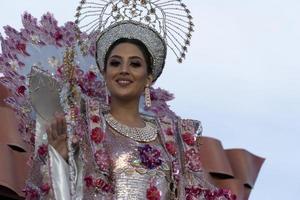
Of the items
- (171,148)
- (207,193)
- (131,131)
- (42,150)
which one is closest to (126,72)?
(131,131)

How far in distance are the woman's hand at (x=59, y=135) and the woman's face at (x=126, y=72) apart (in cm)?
36

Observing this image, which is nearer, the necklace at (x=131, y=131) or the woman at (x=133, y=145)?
the woman at (x=133, y=145)

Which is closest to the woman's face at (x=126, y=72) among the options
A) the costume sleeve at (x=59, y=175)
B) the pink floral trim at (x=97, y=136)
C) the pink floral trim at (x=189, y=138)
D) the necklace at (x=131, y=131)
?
the necklace at (x=131, y=131)

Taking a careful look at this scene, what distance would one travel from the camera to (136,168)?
19.8 feet

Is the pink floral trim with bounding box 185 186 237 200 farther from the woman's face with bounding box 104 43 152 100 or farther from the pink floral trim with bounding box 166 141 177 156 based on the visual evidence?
the woman's face with bounding box 104 43 152 100

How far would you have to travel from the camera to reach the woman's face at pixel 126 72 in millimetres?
6230

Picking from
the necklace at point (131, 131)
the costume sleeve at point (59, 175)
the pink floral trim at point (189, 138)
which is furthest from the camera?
the pink floral trim at point (189, 138)

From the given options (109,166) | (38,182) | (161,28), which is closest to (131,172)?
(109,166)

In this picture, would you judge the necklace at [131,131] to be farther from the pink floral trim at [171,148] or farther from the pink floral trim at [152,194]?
the pink floral trim at [152,194]

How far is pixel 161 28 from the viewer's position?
657 centimetres

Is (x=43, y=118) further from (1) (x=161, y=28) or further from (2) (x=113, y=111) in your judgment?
(1) (x=161, y=28)

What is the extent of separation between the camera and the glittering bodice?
5980mm

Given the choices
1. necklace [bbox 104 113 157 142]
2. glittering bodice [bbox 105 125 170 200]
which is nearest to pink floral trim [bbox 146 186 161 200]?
glittering bodice [bbox 105 125 170 200]

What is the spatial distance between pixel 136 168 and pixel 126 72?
0.54 metres
